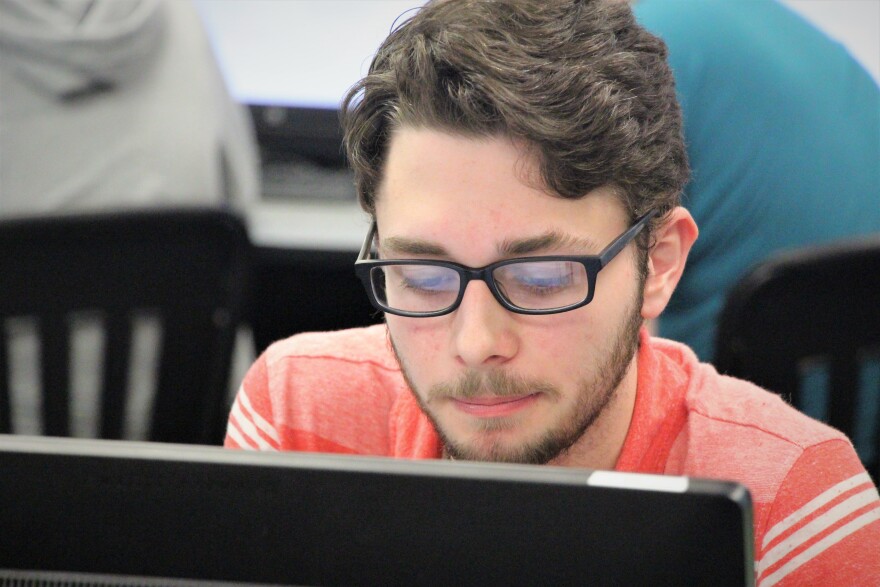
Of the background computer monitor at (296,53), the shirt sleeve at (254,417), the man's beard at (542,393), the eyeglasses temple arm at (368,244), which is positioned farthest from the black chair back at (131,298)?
the background computer monitor at (296,53)

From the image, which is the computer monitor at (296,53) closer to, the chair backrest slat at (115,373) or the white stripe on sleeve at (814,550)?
the chair backrest slat at (115,373)

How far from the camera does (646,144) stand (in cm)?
100

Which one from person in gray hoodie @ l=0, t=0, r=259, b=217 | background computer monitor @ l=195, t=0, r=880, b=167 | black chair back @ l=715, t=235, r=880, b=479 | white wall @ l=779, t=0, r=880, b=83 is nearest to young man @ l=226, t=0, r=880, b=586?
black chair back @ l=715, t=235, r=880, b=479

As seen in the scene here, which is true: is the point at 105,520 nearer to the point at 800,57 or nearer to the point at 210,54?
the point at 800,57

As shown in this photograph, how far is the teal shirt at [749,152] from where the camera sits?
57.2 inches

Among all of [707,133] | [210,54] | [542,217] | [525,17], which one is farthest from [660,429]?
[210,54]

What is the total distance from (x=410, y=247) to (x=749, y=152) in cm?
71

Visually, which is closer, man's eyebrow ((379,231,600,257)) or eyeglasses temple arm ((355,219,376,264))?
man's eyebrow ((379,231,600,257))

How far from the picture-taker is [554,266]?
2.97ft

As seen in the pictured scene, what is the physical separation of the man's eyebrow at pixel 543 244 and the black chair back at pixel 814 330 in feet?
0.99

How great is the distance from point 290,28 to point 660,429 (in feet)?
6.63

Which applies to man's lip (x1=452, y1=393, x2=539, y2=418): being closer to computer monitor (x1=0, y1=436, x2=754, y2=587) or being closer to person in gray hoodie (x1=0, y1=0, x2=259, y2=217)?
computer monitor (x1=0, y1=436, x2=754, y2=587)

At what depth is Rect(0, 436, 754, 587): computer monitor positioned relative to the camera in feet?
1.63

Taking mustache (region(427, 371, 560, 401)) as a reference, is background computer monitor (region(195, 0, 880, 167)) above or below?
above
